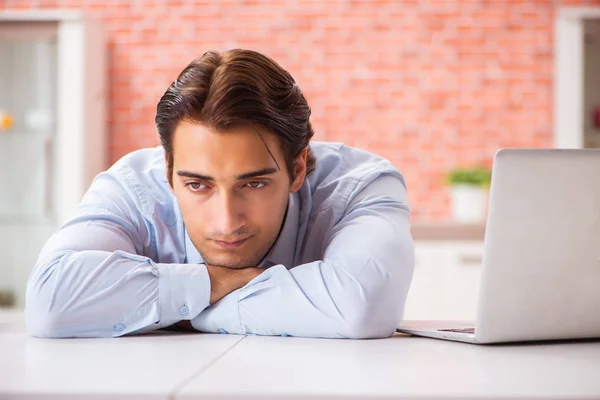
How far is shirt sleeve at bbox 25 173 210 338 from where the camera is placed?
60.0 inches

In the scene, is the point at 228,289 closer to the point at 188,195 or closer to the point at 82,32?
the point at 188,195

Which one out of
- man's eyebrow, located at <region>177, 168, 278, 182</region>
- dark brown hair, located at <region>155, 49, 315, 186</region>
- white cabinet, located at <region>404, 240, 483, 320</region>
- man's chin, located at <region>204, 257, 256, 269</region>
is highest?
dark brown hair, located at <region>155, 49, 315, 186</region>

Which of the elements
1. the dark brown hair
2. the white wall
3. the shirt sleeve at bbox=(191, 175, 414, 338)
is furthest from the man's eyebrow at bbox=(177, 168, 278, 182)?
the white wall

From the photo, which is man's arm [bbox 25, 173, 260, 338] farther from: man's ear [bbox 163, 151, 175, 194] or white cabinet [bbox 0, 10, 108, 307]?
white cabinet [bbox 0, 10, 108, 307]

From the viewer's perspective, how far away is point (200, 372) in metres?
1.09

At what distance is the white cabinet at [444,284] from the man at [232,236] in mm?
1952

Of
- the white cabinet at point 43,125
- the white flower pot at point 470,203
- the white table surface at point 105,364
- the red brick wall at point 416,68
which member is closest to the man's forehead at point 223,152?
the white table surface at point 105,364

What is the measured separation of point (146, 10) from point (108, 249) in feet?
10.8

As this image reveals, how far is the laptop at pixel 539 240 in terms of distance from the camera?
123 centimetres

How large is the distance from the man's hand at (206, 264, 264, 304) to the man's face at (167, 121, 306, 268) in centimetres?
5

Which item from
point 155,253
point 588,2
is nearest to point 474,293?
point 588,2

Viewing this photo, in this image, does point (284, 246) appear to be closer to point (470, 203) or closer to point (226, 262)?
point (226, 262)

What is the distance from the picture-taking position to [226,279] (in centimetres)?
163

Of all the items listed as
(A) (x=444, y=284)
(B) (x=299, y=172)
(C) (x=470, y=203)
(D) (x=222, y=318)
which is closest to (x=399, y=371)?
(D) (x=222, y=318)
